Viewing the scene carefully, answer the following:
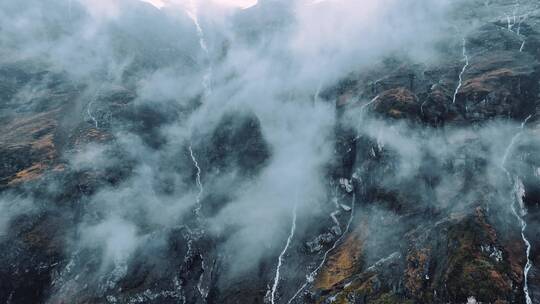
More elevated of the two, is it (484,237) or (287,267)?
(484,237)

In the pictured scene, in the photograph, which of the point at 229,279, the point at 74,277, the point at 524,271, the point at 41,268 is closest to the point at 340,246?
the point at 229,279

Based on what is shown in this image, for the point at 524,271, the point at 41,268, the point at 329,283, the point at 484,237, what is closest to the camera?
the point at 524,271

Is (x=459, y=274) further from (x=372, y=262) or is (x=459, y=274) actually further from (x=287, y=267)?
(x=287, y=267)

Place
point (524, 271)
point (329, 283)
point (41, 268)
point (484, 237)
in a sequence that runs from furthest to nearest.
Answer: point (41, 268) < point (329, 283) < point (484, 237) < point (524, 271)

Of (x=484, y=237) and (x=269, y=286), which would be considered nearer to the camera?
(x=484, y=237)

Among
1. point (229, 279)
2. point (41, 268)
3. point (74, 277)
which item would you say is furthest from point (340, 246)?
point (41, 268)

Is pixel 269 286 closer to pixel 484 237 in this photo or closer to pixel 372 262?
pixel 372 262

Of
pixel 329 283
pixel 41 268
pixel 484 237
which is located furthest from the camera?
pixel 41 268

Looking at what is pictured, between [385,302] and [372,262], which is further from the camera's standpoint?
[372,262]

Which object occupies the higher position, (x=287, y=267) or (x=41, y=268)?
(x=41, y=268)
